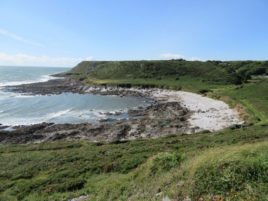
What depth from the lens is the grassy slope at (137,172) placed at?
1318 centimetres

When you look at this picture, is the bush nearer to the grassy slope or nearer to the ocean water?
the grassy slope

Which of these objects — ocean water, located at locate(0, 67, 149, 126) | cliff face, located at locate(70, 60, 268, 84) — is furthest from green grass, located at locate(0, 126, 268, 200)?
cliff face, located at locate(70, 60, 268, 84)

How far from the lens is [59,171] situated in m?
24.3

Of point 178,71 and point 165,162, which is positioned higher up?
point 165,162

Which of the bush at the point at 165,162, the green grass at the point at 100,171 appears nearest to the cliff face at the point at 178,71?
the green grass at the point at 100,171

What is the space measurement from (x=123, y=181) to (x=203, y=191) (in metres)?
6.36

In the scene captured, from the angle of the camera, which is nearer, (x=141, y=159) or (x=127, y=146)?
(x=141, y=159)

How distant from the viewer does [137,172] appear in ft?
62.2

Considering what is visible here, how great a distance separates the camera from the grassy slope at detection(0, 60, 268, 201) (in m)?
13.2

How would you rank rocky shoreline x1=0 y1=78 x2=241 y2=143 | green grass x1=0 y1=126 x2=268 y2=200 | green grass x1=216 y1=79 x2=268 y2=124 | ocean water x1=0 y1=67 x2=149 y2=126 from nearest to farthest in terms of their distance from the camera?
green grass x1=0 y1=126 x2=268 y2=200 → rocky shoreline x1=0 y1=78 x2=241 y2=143 → green grass x1=216 y1=79 x2=268 y2=124 → ocean water x1=0 y1=67 x2=149 y2=126

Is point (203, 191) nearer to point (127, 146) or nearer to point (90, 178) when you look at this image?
point (90, 178)

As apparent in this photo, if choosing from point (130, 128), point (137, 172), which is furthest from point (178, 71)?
point (137, 172)

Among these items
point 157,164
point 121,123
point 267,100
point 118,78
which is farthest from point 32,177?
point 118,78

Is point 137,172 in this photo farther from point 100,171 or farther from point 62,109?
point 62,109
